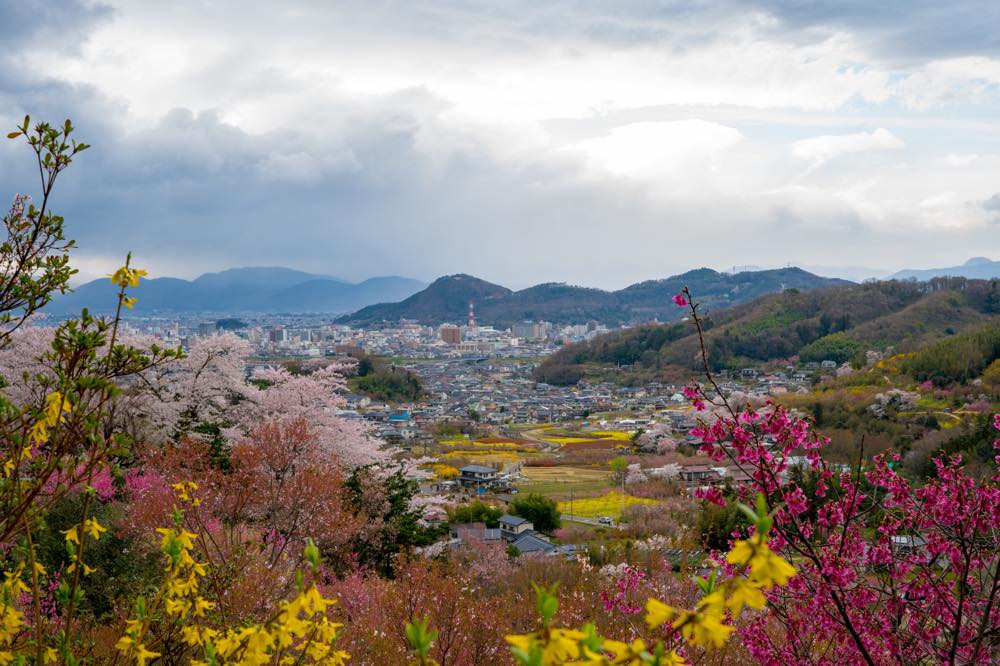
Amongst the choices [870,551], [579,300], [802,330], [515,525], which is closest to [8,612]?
[870,551]

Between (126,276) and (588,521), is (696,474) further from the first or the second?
(126,276)

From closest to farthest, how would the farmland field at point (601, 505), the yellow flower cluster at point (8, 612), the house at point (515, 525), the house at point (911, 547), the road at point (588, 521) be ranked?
the yellow flower cluster at point (8, 612) → the house at point (911, 547) → the house at point (515, 525) → the road at point (588, 521) → the farmland field at point (601, 505)

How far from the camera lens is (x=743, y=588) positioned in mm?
1244

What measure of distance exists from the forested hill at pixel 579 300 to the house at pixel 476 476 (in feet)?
332

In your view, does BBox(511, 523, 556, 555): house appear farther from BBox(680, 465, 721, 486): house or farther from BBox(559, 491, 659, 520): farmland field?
BBox(680, 465, 721, 486): house

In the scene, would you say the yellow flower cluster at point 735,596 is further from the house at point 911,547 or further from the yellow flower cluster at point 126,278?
the house at point 911,547

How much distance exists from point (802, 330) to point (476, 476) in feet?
146

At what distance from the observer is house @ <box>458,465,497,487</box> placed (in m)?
25.5

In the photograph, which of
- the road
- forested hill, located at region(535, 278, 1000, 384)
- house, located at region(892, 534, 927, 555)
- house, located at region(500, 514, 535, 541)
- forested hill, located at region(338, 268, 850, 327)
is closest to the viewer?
house, located at region(892, 534, 927, 555)

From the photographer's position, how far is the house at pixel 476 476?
83.8 ft

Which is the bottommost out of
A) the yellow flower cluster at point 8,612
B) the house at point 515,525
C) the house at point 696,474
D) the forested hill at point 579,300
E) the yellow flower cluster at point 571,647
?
the house at point 696,474

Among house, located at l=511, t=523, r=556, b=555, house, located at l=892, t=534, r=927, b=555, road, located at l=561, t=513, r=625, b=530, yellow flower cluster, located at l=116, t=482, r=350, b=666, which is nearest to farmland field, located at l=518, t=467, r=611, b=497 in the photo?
road, located at l=561, t=513, r=625, b=530

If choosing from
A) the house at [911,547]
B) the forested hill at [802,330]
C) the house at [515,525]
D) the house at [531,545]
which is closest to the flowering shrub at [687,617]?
the house at [911,547]

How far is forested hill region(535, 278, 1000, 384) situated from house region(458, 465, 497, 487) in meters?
32.7
